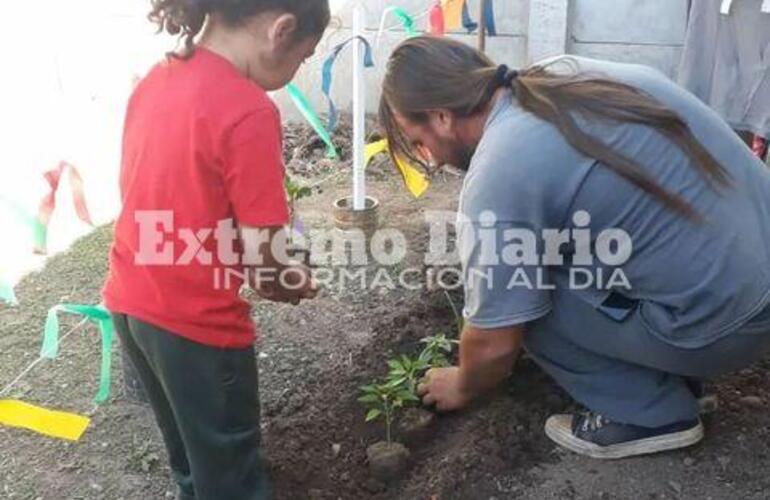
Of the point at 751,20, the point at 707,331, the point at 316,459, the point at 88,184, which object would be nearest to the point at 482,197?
the point at 707,331

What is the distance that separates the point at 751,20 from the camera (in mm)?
4105

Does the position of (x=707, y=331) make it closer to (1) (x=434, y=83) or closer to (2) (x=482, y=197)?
(2) (x=482, y=197)

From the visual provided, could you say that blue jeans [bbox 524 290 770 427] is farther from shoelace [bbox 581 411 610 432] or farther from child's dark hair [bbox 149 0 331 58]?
child's dark hair [bbox 149 0 331 58]

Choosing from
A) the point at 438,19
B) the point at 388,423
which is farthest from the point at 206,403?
the point at 438,19

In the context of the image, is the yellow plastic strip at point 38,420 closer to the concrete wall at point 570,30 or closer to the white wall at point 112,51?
the white wall at point 112,51

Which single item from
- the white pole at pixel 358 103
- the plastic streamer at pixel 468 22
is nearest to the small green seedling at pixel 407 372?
the white pole at pixel 358 103

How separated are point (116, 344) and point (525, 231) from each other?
67.7 inches

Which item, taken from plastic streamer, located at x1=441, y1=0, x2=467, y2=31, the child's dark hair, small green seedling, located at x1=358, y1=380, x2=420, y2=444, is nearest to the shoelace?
small green seedling, located at x1=358, y1=380, x2=420, y2=444

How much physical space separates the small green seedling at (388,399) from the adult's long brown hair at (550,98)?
83 cm

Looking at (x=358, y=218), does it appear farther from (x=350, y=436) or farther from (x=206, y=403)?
(x=206, y=403)

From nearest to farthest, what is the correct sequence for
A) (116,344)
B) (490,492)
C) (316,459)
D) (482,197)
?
(482,197) → (490,492) → (316,459) → (116,344)

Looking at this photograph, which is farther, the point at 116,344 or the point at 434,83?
the point at 116,344

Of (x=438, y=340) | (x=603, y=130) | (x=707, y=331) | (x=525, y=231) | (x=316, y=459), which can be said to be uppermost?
(x=603, y=130)

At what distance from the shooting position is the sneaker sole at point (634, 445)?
2365 millimetres
